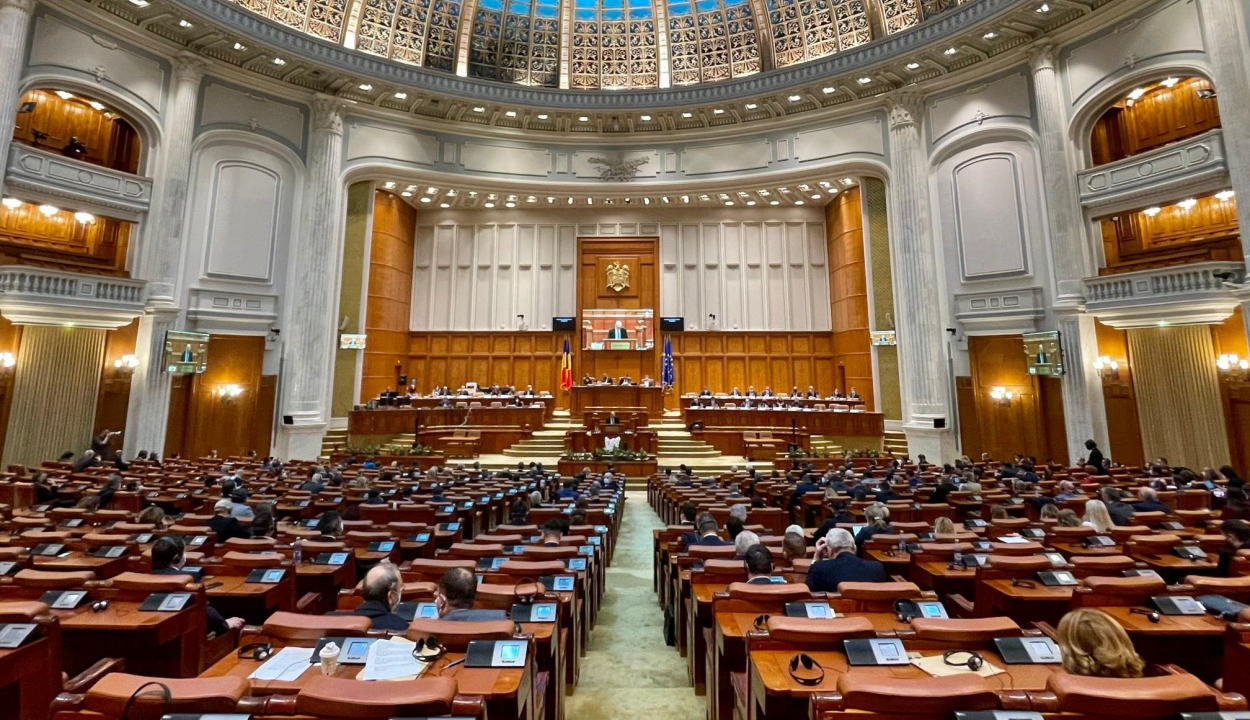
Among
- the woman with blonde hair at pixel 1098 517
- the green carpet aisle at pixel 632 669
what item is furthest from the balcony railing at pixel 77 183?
the woman with blonde hair at pixel 1098 517

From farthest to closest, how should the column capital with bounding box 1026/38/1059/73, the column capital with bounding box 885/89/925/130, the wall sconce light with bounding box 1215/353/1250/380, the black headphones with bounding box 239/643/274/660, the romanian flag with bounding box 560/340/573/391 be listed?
1. the romanian flag with bounding box 560/340/573/391
2. the column capital with bounding box 885/89/925/130
3. the column capital with bounding box 1026/38/1059/73
4. the wall sconce light with bounding box 1215/353/1250/380
5. the black headphones with bounding box 239/643/274/660

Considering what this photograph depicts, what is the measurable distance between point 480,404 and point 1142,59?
1621 centimetres

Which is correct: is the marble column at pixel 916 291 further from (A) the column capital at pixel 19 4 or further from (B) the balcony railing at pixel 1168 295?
(A) the column capital at pixel 19 4

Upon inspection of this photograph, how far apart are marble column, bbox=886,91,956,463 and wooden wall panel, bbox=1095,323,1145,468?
2.84m

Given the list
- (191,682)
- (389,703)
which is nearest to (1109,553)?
(389,703)

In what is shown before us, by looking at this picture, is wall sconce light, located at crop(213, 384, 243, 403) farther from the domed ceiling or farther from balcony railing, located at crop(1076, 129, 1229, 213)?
balcony railing, located at crop(1076, 129, 1229, 213)

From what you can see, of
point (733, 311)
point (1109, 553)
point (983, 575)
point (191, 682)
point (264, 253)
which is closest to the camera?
point (191, 682)

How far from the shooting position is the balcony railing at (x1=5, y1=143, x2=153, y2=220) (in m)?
10.4

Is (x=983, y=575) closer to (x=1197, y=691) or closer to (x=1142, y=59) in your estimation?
(x=1197, y=691)

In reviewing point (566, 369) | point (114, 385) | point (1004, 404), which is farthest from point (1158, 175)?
point (114, 385)

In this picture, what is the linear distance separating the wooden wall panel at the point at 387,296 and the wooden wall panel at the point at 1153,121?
17.9 m

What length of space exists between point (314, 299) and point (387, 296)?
10.7ft

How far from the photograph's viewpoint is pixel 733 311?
18.9 meters

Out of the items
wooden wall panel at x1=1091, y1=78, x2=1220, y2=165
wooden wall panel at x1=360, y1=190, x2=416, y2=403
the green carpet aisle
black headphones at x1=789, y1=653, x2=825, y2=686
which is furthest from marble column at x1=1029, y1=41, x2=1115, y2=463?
wooden wall panel at x1=360, y1=190, x2=416, y2=403
